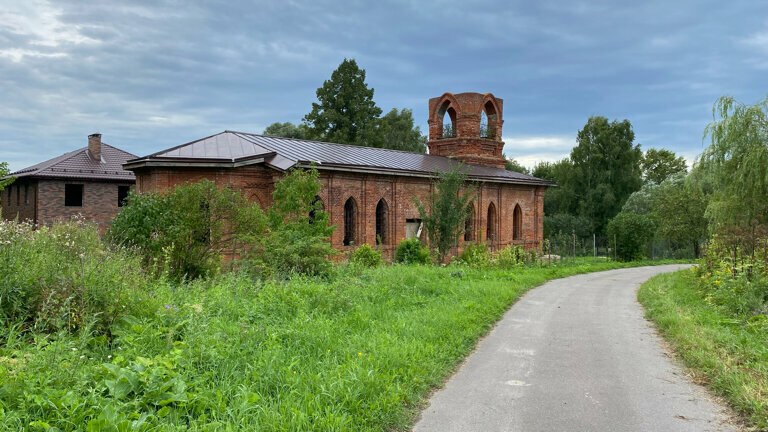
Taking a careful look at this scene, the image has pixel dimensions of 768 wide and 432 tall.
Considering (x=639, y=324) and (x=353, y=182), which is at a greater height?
(x=353, y=182)

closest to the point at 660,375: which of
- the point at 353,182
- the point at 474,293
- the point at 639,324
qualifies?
the point at 639,324

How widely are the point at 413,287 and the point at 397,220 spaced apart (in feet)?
37.2

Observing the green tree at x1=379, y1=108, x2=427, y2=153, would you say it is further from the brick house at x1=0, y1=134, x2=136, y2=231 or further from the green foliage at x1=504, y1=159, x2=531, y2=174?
the brick house at x1=0, y1=134, x2=136, y2=231

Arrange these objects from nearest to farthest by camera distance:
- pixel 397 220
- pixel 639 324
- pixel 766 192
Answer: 1. pixel 639 324
2. pixel 766 192
3. pixel 397 220

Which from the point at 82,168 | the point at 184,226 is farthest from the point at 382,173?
the point at 82,168

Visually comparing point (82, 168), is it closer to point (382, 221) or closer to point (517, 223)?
point (382, 221)

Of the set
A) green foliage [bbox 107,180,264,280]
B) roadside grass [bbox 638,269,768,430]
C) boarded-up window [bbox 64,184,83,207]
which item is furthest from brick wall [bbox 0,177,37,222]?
roadside grass [bbox 638,269,768,430]

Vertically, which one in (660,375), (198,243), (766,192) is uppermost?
(766,192)

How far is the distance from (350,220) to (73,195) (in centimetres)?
1984

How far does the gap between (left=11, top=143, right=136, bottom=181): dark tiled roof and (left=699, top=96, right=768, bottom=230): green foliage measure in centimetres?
2993

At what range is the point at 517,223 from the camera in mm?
31266

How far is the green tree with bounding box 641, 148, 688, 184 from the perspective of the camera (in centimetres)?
5931

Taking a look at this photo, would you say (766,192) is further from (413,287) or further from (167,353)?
(167,353)

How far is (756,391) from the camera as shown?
6.08m
